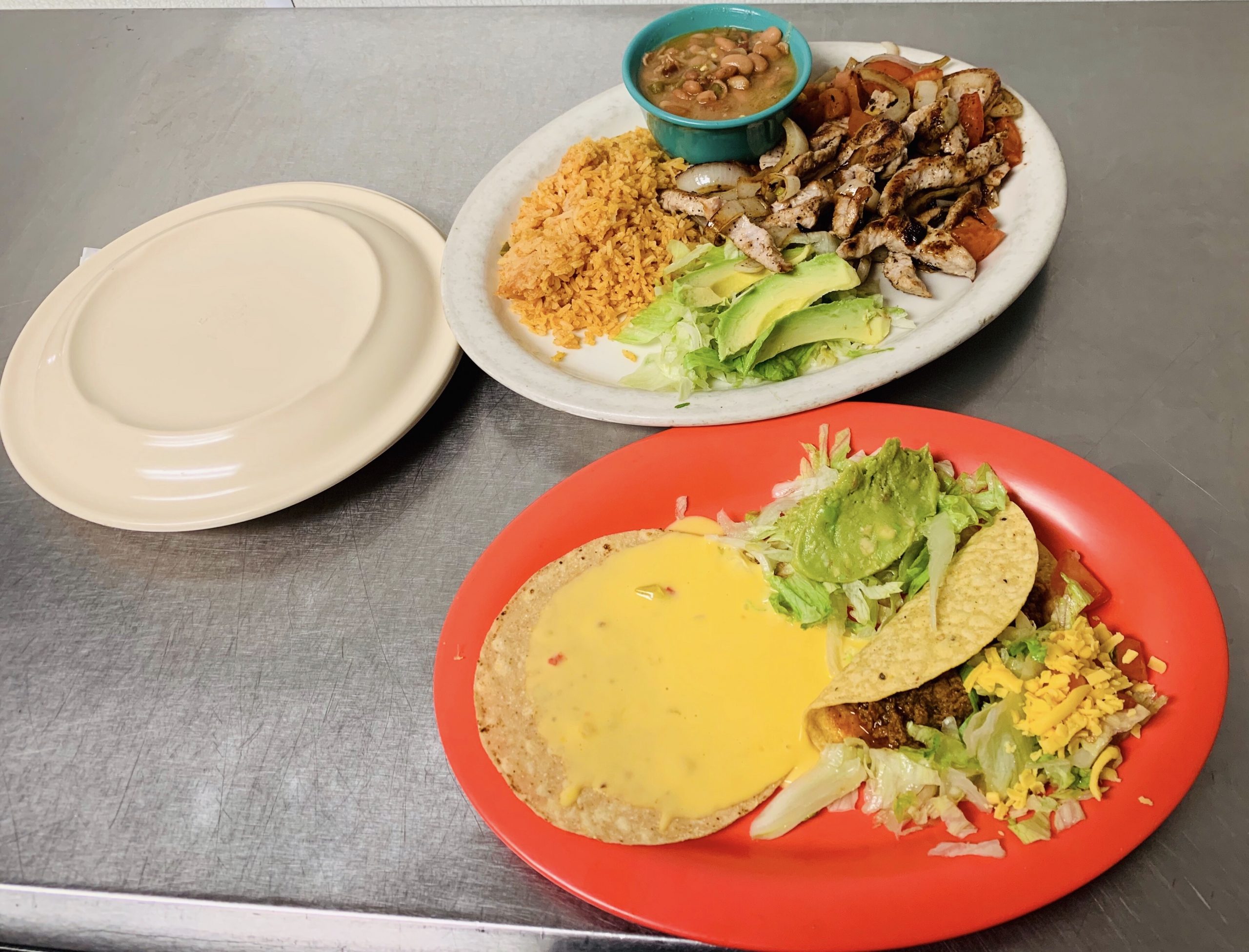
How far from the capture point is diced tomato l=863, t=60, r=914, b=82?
228cm

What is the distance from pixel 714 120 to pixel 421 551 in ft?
4.01

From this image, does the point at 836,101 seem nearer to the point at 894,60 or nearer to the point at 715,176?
the point at 894,60

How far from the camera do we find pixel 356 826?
1537 mm


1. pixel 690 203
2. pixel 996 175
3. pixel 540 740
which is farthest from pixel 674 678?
pixel 996 175

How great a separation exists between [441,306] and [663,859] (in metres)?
1.34

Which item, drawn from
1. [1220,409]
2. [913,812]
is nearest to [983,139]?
[1220,409]

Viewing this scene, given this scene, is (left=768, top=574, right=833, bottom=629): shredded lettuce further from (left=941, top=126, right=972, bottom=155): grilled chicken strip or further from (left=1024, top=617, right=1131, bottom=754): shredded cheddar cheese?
(left=941, top=126, right=972, bottom=155): grilled chicken strip

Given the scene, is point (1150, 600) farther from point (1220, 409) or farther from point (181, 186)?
point (181, 186)

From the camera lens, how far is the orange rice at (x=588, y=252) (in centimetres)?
206

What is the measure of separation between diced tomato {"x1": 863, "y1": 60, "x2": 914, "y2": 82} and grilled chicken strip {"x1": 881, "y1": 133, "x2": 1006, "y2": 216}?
347 millimetres

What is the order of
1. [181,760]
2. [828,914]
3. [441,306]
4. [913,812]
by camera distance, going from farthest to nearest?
[441,306] < [181,760] < [913,812] < [828,914]

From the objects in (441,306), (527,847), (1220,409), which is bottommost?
(1220,409)

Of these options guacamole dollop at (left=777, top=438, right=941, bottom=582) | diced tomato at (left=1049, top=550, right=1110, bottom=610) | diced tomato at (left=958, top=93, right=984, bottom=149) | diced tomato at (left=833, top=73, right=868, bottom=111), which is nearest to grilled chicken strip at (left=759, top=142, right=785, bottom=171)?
diced tomato at (left=833, top=73, right=868, bottom=111)

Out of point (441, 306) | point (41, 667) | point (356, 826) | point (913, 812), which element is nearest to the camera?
point (913, 812)
